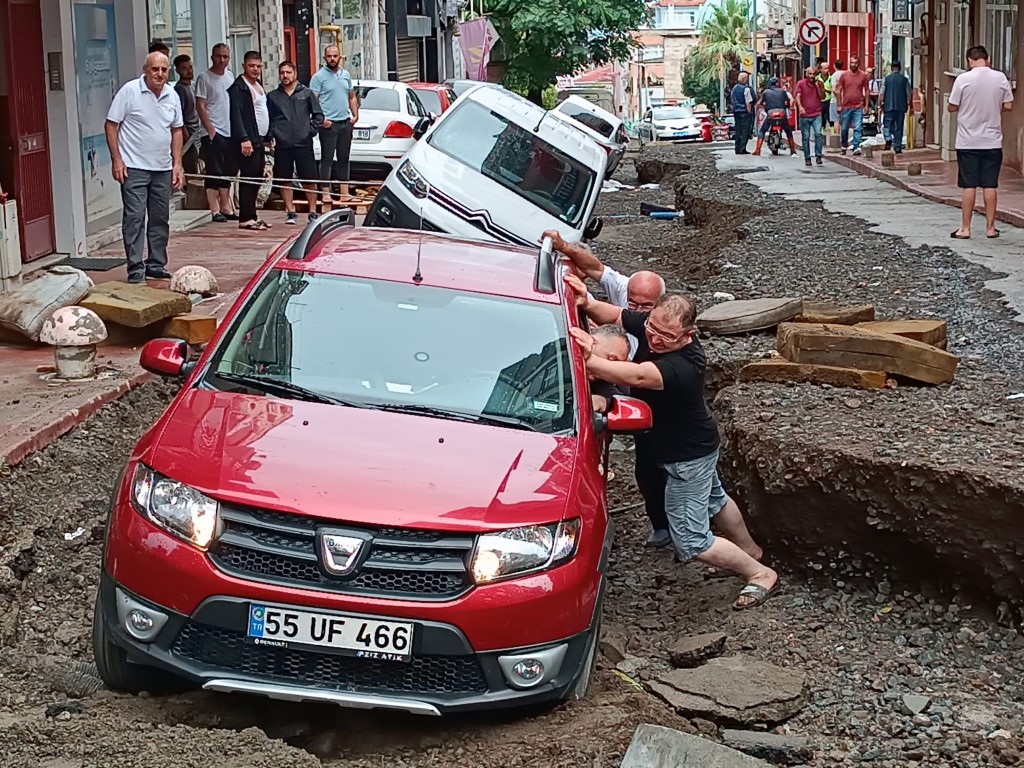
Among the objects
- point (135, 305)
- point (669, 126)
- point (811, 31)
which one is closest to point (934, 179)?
point (135, 305)

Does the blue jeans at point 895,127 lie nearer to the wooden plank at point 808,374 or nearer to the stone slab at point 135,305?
the stone slab at point 135,305

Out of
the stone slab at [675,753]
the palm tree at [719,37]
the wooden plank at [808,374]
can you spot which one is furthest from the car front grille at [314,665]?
the palm tree at [719,37]

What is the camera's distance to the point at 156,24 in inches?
742

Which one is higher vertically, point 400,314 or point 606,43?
point 606,43

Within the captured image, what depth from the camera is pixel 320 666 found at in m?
4.91

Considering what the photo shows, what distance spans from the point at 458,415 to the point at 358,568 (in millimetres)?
940

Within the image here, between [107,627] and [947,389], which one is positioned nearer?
[107,627]

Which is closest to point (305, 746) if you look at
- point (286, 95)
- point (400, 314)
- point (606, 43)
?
point (400, 314)

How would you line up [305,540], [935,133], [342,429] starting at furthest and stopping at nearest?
[935,133] → [342,429] → [305,540]

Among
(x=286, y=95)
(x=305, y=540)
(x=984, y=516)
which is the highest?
(x=286, y=95)

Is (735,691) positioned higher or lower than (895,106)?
lower

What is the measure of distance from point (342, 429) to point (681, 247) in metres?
14.8

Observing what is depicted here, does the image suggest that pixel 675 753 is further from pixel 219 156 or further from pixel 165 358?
pixel 219 156

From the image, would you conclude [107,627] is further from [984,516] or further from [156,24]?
[156,24]
